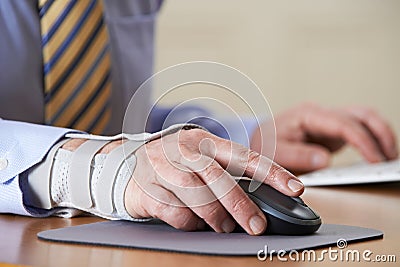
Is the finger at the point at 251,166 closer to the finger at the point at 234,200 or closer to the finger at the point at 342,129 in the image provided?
the finger at the point at 234,200

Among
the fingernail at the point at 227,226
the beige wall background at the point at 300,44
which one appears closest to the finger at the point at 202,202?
the fingernail at the point at 227,226

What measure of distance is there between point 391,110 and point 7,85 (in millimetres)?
2530

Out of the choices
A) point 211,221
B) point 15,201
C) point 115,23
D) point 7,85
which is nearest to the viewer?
point 211,221

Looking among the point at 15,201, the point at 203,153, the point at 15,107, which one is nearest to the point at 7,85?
the point at 15,107

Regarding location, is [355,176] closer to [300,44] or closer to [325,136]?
[325,136]

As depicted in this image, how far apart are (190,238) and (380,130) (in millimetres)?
799

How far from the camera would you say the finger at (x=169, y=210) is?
67 centimetres

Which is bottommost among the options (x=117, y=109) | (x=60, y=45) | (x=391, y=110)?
(x=391, y=110)

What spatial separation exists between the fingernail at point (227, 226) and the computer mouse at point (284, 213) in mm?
27

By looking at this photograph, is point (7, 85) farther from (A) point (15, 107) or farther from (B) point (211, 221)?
(B) point (211, 221)

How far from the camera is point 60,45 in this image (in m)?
1.18

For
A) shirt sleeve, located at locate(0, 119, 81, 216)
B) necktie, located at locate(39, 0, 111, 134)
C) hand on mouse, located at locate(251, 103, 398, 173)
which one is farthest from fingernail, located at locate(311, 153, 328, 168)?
shirt sleeve, located at locate(0, 119, 81, 216)

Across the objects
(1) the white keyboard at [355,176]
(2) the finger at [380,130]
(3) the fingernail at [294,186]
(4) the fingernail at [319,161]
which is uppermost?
(3) the fingernail at [294,186]

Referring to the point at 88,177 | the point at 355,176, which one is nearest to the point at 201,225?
the point at 88,177
